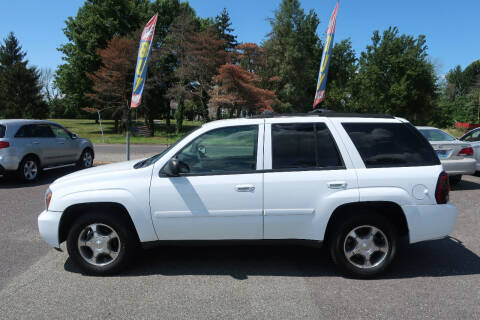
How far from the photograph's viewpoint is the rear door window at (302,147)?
151 inches

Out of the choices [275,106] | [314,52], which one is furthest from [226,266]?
[314,52]

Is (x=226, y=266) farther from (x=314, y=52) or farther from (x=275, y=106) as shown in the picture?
(x=314, y=52)

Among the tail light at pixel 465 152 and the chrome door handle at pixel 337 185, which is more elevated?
the tail light at pixel 465 152

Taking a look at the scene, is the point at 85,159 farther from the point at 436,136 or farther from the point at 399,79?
the point at 399,79

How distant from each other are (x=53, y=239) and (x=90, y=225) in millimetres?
465

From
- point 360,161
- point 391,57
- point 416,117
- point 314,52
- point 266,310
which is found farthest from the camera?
point 314,52

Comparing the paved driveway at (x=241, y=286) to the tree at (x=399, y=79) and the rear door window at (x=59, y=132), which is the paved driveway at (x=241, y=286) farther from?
the tree at (x=399, y=79)

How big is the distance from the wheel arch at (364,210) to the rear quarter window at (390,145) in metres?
0.43

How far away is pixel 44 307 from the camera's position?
3.23 m

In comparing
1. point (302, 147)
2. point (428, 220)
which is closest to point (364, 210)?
point (428, 220)

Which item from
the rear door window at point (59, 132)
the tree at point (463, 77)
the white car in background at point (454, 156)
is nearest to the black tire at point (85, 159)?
the rear door window at point (59, 132)

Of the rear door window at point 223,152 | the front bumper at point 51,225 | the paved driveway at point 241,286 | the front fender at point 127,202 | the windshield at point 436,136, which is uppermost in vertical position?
the windshield at point 436,136

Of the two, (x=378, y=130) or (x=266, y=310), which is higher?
(x=378, y=130)

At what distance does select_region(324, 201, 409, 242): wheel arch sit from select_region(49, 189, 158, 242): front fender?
1974 millimetres
